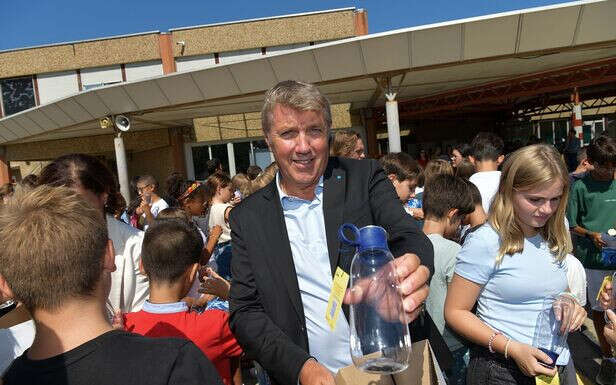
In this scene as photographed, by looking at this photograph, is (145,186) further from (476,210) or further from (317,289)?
(317,289)

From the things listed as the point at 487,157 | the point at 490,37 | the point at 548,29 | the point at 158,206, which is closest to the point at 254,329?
the point at 487,157

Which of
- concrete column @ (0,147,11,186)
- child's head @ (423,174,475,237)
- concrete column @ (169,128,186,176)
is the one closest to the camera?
child's head @ (423,174,475,237)

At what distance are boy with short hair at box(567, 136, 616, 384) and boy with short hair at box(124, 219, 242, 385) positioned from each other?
380cm

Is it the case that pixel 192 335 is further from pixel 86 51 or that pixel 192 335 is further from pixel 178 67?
pixel 86 51

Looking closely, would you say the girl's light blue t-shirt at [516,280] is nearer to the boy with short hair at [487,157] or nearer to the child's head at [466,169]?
the boy with short hair at [487,157]

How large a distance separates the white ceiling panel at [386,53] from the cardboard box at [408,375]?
A: 314 inches

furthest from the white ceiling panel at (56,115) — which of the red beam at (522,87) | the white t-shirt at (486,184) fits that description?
the white t-shirt at (486,184)

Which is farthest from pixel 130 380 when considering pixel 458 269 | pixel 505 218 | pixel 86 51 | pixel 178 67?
pixel 86 51

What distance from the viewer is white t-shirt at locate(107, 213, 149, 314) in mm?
2324

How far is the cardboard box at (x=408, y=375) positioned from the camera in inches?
49.9

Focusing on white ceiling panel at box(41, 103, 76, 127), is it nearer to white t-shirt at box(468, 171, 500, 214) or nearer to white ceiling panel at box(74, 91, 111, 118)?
white ceiling panel at box(74, 91, 111, 118)

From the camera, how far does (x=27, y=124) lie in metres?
14.8

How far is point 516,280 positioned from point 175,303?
1.70 m

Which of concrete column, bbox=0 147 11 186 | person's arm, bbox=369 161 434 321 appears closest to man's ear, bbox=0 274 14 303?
person's arm, bbox=369 161 434 321
